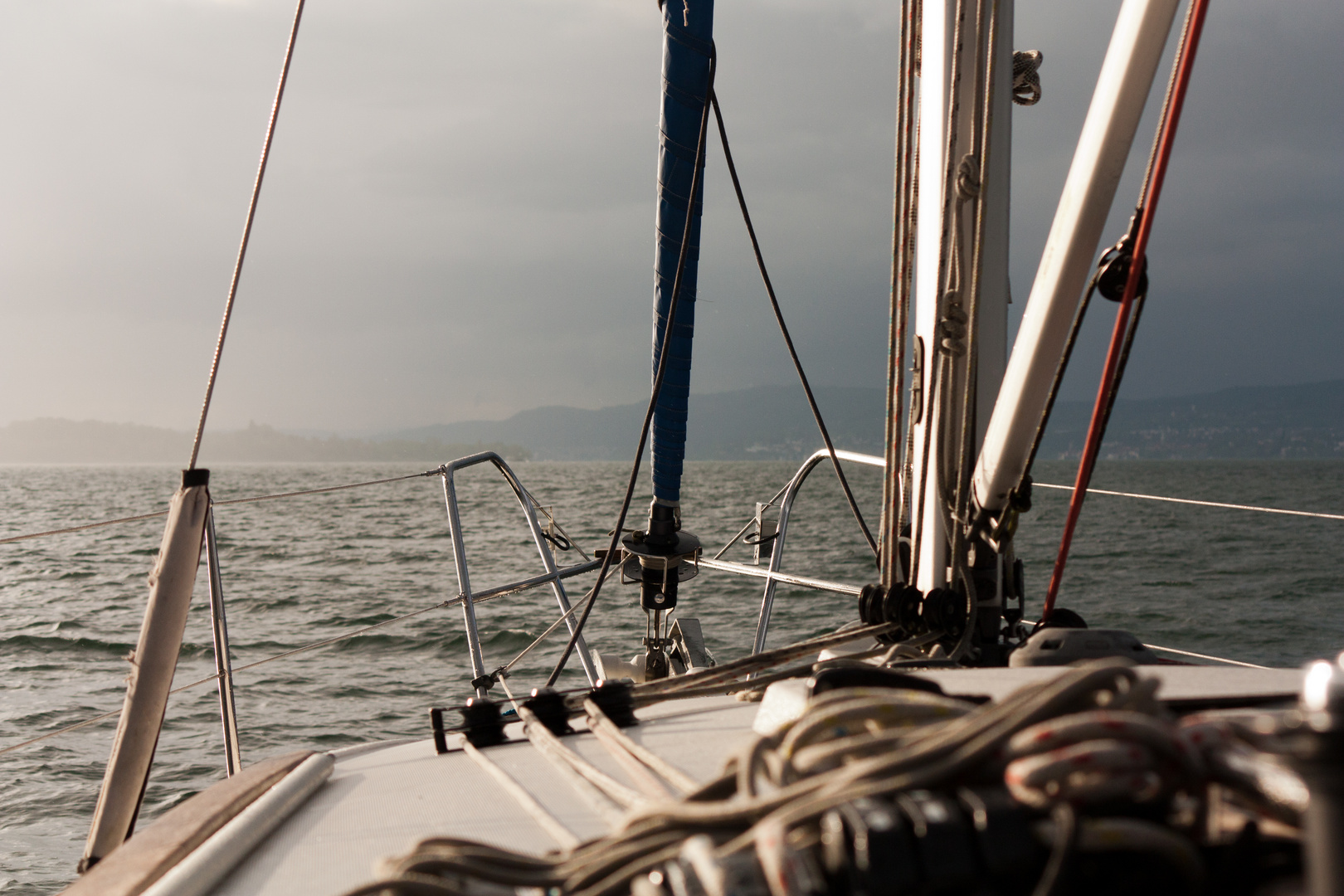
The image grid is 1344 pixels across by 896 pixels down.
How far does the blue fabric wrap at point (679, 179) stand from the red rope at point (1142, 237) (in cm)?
152

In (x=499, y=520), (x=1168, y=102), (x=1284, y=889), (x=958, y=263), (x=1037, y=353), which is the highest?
(x=1168, y=102)

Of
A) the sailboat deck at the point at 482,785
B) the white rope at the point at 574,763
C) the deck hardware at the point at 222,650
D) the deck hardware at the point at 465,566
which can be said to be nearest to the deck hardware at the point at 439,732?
the sailboat deck at the point at 482,785

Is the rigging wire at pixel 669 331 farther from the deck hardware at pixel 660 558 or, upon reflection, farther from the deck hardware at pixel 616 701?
the deck hardware at pixel 616 701

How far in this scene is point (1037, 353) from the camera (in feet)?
5.31

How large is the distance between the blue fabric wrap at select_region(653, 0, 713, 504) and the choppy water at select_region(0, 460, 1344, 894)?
2.40 metres

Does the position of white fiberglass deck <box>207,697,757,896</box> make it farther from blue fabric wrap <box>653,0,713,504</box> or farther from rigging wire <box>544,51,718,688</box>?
blue fabric wrap <box>653,0,713,504</box>

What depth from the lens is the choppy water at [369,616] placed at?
4.28 metres

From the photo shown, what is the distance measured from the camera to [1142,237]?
1525mm

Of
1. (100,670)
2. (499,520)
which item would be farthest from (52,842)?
(499,520)

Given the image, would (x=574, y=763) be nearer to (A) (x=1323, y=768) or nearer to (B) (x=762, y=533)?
(A) (x=1323, y=768)

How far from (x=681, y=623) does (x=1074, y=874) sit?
11.1 ft

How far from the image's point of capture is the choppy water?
4.28 metres

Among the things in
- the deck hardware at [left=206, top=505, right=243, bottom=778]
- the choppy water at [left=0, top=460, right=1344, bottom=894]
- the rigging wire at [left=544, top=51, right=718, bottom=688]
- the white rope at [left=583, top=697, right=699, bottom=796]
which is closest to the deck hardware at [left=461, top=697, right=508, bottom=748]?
the white rope at [left=583, top=697, right=699, bottom=796]

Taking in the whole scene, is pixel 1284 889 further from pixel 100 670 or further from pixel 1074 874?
pixel 100 670
